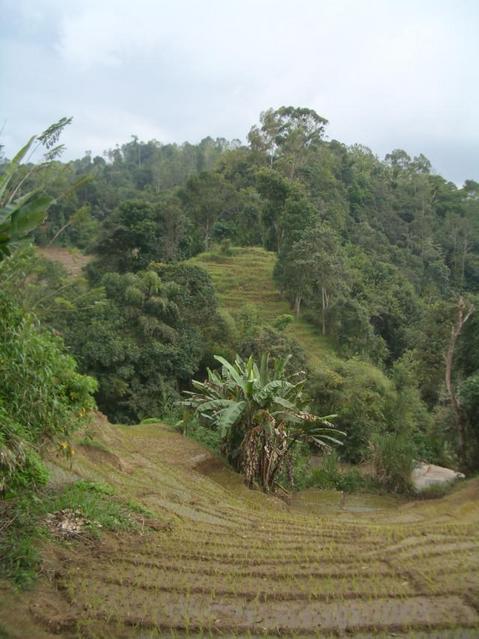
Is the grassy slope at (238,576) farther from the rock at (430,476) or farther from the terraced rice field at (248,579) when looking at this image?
the rock at (430,476)

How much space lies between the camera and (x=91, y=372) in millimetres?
19734

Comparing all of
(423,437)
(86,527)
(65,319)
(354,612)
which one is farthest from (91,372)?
(354,612)

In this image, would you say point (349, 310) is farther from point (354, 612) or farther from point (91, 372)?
point (354, 612)

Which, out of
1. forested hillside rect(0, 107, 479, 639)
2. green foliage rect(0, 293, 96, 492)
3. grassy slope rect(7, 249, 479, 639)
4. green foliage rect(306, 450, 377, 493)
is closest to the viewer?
grassy slope rect(7, 249, 479, 639)

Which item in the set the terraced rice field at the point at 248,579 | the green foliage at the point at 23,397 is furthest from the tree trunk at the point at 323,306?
the green foliage at the point at 23,397

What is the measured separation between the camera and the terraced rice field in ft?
14.0

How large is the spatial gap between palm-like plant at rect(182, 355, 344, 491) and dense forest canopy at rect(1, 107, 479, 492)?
2636 mm

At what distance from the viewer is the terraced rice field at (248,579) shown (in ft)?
14.0

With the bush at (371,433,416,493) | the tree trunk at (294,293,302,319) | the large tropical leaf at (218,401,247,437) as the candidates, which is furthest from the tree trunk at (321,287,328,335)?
the large tropical leaf at (218,401,247,437)

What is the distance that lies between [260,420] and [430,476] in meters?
5.18

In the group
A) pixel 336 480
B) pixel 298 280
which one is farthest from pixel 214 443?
pixel 298 280

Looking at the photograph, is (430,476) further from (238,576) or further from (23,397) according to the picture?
(23,397)

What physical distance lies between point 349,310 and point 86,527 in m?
26.2

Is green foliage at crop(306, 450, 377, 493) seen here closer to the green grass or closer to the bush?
the bush
